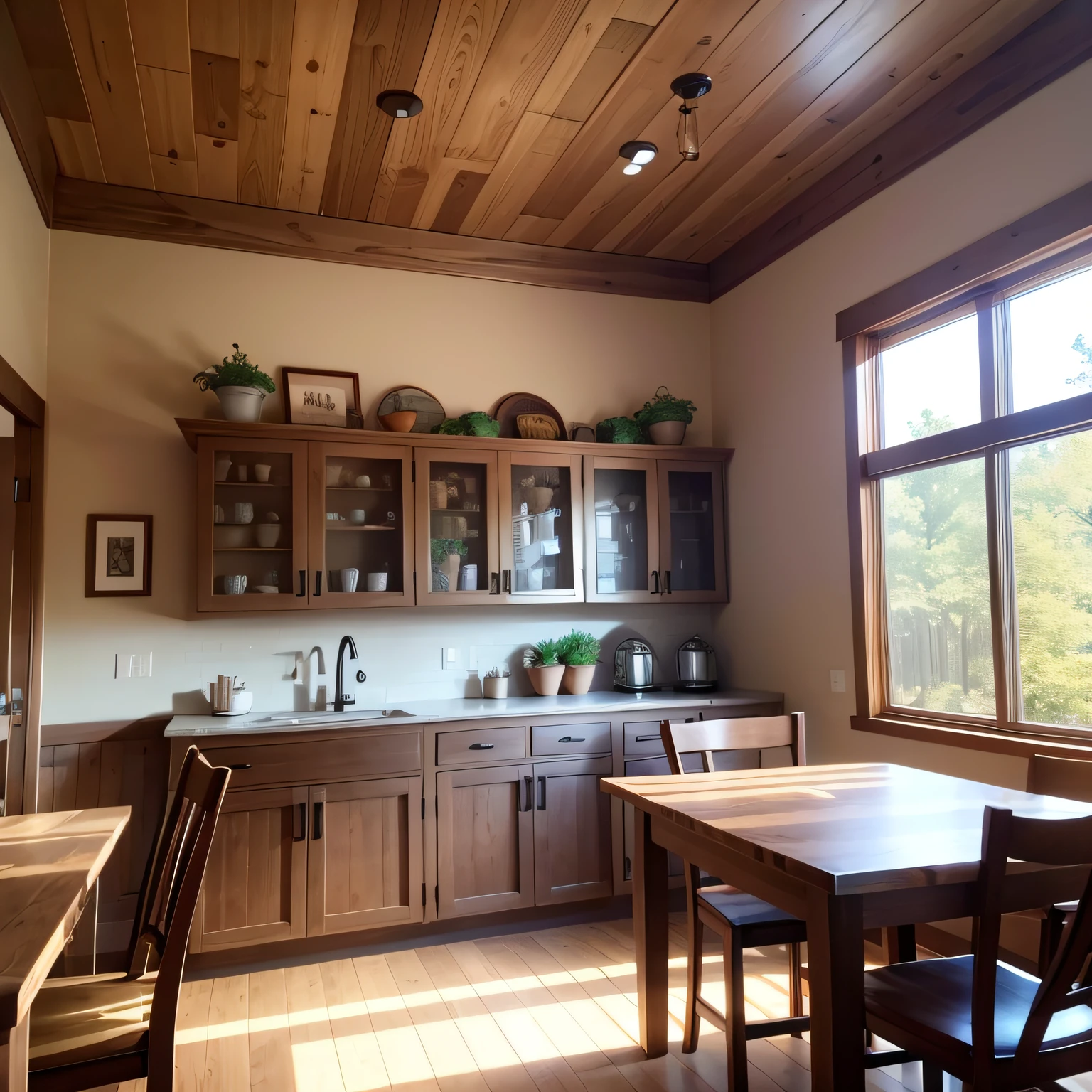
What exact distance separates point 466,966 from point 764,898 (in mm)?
1770

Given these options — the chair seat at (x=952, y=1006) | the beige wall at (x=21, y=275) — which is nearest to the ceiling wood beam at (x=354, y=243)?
the beige wall at (x=21, y=275)

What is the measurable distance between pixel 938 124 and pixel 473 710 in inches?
114

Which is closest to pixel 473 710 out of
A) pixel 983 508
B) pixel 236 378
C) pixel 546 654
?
pixel 546 654

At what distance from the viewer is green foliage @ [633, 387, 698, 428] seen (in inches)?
173

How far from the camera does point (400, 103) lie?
3061mm

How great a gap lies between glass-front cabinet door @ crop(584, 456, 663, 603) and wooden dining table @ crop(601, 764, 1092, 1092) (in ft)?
5.53

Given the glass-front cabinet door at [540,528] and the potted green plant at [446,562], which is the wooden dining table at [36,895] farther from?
the glass-front cabinet door at [540,528]

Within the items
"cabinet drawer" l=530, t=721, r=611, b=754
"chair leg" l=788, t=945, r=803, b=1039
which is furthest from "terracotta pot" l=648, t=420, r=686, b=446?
"chair leg" l=788, t=945, r=803, b=1039

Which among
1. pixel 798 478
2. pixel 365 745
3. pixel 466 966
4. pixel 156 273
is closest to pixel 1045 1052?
pixel 466 966

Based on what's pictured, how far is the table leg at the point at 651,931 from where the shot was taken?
7.97ft

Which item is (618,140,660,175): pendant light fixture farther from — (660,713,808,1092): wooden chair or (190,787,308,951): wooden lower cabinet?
(190,787,308,951): wooden lower cabinet

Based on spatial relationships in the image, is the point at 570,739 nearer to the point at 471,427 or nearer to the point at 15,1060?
the point at 471,427

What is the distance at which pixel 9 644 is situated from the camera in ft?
11.0

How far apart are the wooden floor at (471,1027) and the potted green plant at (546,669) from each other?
110cm
